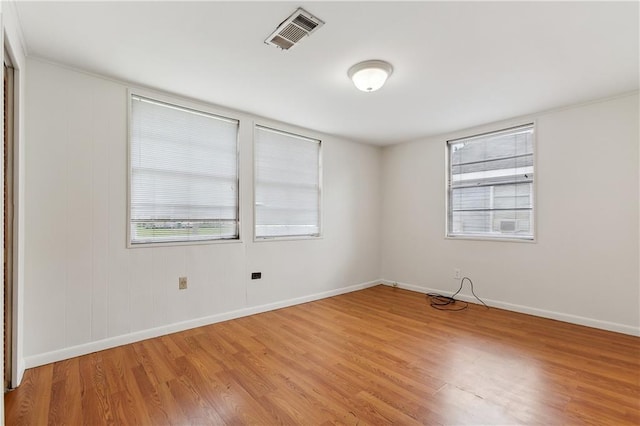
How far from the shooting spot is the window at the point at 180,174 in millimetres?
2898

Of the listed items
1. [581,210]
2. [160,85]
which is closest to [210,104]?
[160,85]

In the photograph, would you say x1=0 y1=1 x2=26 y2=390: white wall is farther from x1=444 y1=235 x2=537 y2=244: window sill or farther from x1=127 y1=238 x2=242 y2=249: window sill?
x1=444 y1=235 x2=537 y2=244: window sill

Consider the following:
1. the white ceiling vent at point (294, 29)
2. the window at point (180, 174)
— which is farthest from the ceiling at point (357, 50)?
the window at point (180, 174)

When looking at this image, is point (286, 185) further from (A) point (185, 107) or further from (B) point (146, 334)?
(B) point (146, 334)

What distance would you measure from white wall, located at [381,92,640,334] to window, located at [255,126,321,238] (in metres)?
2.07

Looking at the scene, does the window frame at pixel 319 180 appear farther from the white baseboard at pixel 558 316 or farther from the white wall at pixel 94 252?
the white baseboard at pixel 558 316

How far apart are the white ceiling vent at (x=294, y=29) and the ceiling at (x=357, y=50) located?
4 cm

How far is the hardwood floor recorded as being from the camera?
1761mm

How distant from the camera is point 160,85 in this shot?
2.86 metres

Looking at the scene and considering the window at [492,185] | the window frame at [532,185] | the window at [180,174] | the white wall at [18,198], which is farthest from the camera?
the window at [492,185]

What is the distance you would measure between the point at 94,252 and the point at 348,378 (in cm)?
238

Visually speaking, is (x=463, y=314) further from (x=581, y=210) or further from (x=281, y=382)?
(x=281, y=382)

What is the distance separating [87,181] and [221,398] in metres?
2.12

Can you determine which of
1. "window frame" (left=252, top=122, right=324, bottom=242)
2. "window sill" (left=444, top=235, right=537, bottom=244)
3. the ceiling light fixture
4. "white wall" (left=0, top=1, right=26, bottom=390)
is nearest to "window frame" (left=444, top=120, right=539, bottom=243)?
"window sill" (left=444, top=235, right=537, bottom=244)
